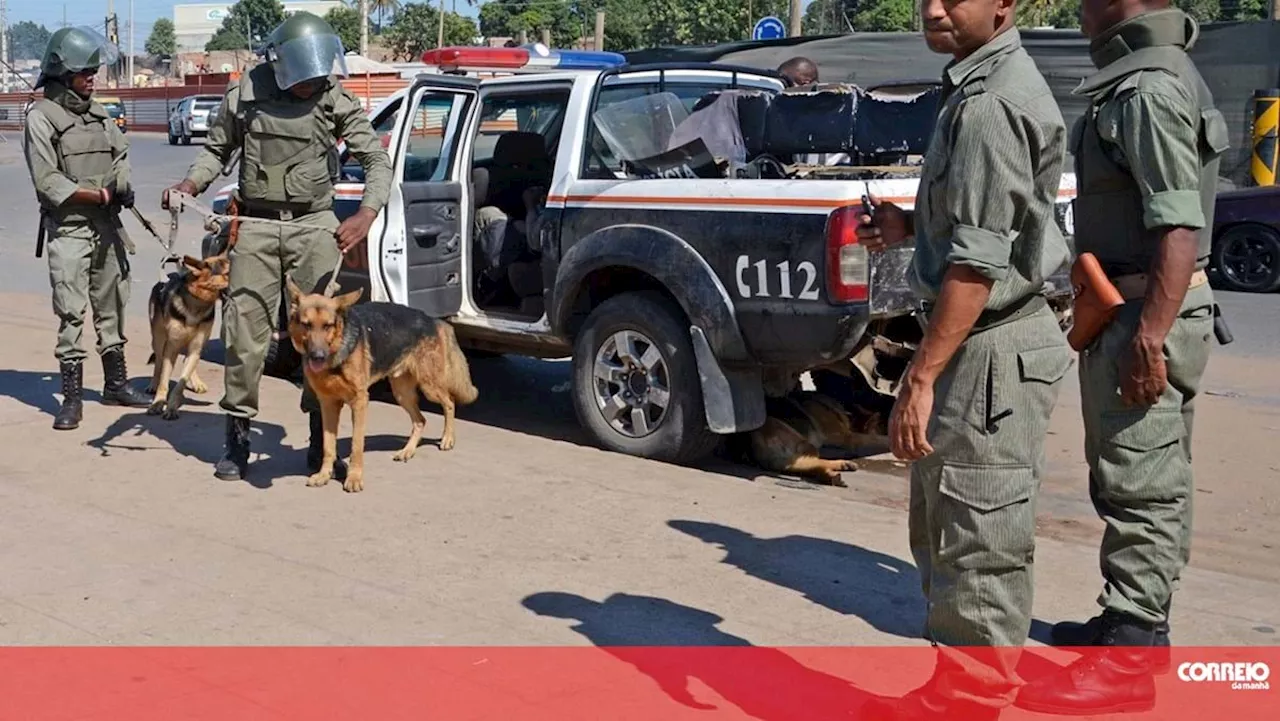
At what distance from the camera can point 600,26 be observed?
1351 inches

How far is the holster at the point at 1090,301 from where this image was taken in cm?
414

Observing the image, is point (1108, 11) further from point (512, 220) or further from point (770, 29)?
point (770, 29)

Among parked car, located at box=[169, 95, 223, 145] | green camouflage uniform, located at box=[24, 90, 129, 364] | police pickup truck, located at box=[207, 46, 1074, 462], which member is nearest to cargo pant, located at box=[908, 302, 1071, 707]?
police pickup truck, located at box=[207, 46, 1074, 462]

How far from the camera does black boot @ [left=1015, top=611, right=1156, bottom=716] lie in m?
4.09

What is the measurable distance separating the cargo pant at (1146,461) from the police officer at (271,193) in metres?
3.60

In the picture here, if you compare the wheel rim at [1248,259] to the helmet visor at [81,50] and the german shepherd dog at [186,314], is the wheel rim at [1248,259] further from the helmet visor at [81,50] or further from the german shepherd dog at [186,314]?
the helmet visor at [81,50]

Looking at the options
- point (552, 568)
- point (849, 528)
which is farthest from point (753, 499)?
point (552, 568)

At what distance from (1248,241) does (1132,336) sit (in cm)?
1070

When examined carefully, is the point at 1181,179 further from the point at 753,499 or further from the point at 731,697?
the point at 753,499

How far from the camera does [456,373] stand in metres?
7.55

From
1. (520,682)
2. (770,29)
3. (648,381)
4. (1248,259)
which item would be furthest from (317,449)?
(770,29)

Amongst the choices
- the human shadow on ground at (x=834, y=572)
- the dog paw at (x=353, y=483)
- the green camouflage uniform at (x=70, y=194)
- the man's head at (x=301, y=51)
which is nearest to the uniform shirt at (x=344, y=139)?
the man's head at (x=301, y=51)

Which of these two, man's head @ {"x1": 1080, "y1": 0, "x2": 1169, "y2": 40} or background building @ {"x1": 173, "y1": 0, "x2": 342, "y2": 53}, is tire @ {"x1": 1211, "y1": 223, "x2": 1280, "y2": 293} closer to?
man's head @ {"x1": 1080, "y1": 0, "x2": 1169, "y2": 40}

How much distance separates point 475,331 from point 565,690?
4.17 meters
